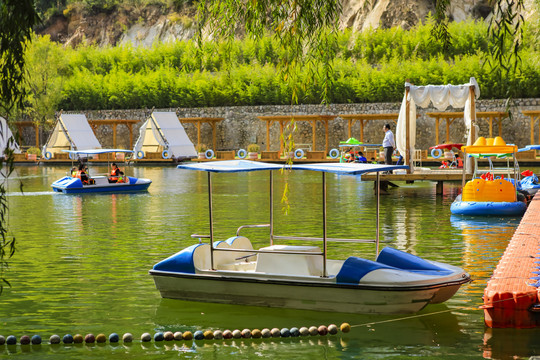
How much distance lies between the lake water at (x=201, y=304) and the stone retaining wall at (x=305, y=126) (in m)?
27.0

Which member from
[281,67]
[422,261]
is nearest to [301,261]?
[422,261]

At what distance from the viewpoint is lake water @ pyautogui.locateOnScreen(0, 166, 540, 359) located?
8.12 m

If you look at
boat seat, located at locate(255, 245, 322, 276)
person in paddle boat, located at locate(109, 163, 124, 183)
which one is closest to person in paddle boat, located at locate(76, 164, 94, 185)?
person in paddle boat, located at locate(109, 163, 124, 183)

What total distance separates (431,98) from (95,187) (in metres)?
11.8

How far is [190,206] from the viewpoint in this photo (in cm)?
2214

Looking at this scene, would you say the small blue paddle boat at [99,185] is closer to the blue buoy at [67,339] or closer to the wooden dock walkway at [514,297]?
the blue buoy at [67,339]

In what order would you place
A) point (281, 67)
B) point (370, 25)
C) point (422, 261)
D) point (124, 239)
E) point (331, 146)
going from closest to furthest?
point (281, 67)
point (422, 261)
point (124, 239)
point (331, 146)
point (370, 25)

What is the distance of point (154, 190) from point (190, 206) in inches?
253

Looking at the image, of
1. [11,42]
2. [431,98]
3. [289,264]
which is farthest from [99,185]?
[11,42]

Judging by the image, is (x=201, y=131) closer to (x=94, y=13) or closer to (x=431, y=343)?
(x=94, y=13)

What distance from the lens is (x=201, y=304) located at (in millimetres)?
9828

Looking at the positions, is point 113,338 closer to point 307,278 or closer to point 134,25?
point 307,278

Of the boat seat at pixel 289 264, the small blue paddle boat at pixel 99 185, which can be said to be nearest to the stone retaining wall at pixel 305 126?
the small blue paddle boat at pixel 99 185

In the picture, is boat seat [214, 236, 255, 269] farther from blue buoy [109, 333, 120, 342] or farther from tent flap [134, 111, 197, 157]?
tent flap [134, 111, 197, 157]
